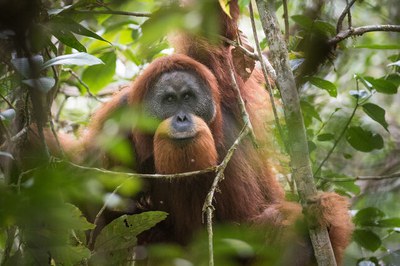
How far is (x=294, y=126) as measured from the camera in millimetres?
2279

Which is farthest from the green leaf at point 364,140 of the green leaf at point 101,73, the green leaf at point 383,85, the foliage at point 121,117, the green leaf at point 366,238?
the green leaf at point 101,73

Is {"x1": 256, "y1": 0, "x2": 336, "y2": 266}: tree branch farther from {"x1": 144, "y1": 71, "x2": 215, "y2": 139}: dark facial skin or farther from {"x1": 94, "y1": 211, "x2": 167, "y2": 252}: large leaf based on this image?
{"x1": 144, "y1": 71, "x2": 215, "y2": 139}: dark facial skin

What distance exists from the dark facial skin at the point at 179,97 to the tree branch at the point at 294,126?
3.24 feet

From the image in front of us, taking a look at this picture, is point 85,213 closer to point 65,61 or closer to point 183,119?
point 183,119

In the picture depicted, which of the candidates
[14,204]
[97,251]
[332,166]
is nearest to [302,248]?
[97,251]

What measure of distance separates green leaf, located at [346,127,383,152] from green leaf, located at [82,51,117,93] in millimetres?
1627

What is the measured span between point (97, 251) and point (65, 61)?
0.73 m

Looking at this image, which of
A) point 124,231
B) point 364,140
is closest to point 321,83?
point 364,140

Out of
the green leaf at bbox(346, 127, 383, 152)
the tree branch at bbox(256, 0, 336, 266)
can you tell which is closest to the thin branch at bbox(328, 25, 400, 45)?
the tree branch at bbox(256, 0, 336, 266)

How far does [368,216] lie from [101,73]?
6.48 feet

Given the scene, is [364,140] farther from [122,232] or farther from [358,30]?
[122,232]

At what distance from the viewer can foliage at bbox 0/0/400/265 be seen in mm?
889

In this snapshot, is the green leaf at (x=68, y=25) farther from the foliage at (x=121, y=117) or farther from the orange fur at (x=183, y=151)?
the orange fur at (x=183, y=151)

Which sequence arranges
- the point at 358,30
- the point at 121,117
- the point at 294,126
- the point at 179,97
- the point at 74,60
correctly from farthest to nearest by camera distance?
the point at 179,97
the point at 358,30
the point at 294,126
the point at 74,60
the point at 121,117
